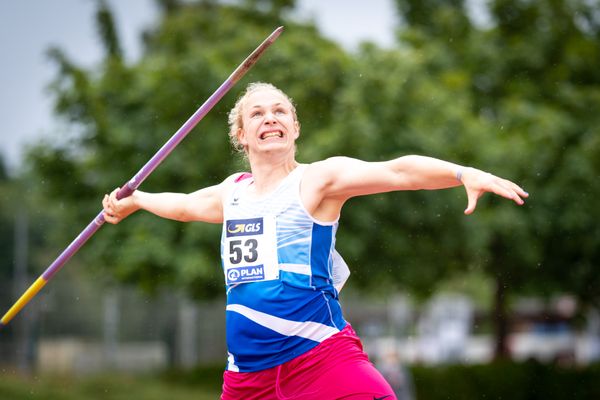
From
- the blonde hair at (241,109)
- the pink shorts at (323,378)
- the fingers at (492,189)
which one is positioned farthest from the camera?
the blonde hair at (241,109)

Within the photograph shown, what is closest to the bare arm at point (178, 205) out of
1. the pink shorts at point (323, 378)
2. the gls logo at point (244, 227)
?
the gls logo at point (244, 227)

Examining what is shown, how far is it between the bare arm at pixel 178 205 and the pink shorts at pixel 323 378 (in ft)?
3.00

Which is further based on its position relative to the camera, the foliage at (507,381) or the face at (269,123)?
the foliage at (507,381)

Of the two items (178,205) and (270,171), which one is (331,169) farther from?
(178,205)

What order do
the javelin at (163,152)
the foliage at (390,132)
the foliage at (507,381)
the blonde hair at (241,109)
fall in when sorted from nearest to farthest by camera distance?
the blonde hair at (241,109) → the javelin at (163,152) → the foliage at (390,132) → the foliage at (507,381)

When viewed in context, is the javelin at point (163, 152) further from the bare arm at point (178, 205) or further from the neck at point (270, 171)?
the neck at point (270, 171)

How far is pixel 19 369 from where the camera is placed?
2477 cm

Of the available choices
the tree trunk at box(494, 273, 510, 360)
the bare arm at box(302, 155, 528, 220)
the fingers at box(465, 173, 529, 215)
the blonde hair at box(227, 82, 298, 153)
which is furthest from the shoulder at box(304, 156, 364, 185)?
the tree trunk at box(494, 273, 510, 360)

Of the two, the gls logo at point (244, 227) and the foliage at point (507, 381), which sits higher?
the gls logo at point (244, 227)

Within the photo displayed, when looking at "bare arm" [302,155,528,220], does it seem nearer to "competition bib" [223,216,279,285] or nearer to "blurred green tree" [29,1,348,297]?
"competition bib" [223,216,279,285]

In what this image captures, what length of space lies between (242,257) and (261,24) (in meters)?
19.1

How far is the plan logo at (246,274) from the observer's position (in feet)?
15.3

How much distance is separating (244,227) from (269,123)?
52cm

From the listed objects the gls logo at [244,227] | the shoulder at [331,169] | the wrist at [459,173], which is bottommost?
the gls logo at [244,227]
